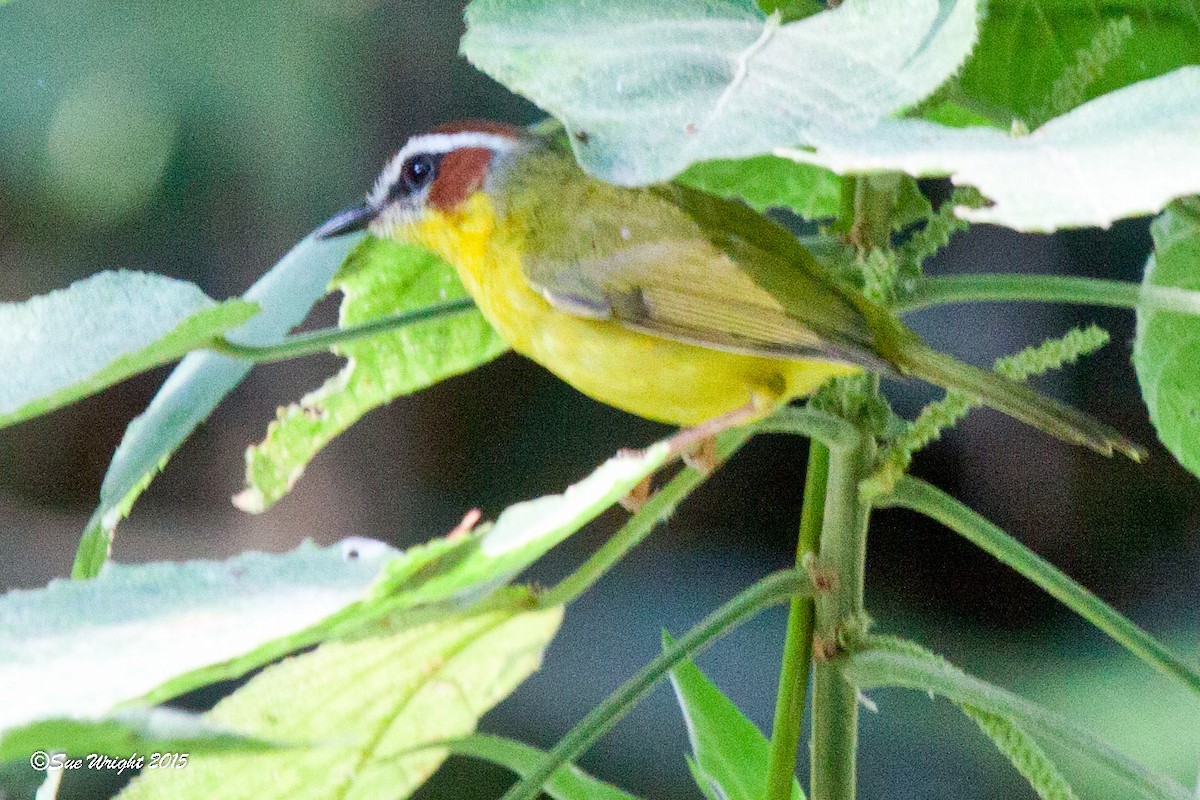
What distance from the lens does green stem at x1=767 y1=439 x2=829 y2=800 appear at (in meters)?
0.60

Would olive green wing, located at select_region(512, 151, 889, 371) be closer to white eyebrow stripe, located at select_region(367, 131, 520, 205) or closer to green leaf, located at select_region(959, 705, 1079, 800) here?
white eyebrow stripe, located at select_region(367, 131, 520, 205)

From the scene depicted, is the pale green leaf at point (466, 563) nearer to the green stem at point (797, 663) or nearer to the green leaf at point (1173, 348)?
the green stem at point (797, 663)

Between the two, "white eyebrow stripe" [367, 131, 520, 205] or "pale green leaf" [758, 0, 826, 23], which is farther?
"white eyebrow stripe" [367, 131, 520, 205]

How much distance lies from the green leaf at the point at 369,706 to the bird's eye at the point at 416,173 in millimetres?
425

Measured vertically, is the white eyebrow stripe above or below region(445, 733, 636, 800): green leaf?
above

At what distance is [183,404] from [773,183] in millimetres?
402

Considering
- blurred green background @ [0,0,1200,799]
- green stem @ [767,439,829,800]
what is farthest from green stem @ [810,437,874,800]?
blurred green background @ [0,0,1200,799]

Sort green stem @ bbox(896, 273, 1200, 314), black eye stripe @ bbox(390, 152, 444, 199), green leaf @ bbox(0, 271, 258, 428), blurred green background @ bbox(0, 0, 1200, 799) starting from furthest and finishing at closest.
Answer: blurred green background @ bbox(0, 0, 1200, 799) → black eye stripe @ bbox(390, 152, 444, 199) → green stem @ bbox(896, 273, 1200, 314) → green leaf @ bbox(0, 271, 258, 428)

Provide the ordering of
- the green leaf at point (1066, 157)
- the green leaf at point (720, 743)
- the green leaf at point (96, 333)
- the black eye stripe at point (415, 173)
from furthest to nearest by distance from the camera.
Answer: the black eye stripe at point (415, 173) < the green leaf at point (720, 743) < the green leaf at point (96, 333) < the green leaf at point (1066, 157)

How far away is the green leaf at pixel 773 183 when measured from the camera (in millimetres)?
775

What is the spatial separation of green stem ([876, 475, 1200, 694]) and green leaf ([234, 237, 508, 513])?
0.92ft

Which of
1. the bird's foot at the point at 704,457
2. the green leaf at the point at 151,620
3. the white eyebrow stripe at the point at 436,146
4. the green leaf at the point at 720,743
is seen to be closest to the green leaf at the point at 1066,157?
the green leaf at the point at 151,620

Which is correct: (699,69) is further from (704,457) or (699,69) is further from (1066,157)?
(704,457)

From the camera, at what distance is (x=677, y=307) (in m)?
0.74
